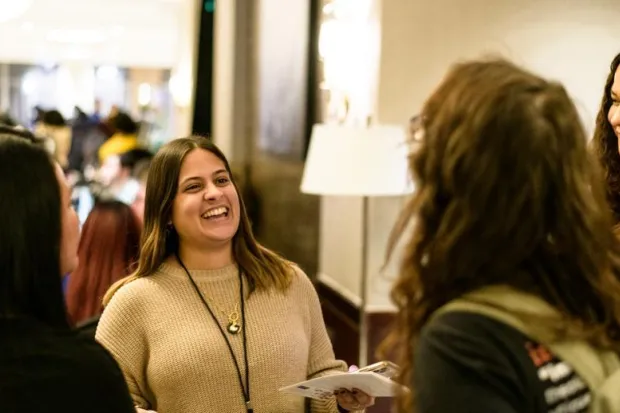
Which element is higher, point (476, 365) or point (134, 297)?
point (476, 365)

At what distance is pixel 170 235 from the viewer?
2020 millimetres

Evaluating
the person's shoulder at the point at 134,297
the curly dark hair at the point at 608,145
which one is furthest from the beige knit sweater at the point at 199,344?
the curly dark hair at the point at 608,145

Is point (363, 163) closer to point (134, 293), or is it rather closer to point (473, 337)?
point (134, 293)

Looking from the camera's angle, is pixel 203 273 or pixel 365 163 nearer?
pixel 203 273

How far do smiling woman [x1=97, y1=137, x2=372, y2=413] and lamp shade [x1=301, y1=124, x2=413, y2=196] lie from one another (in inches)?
34.0

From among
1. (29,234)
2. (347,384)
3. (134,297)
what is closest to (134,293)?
(134,297)

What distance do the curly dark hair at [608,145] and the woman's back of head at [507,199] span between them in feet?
2.88

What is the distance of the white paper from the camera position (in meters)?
1.60

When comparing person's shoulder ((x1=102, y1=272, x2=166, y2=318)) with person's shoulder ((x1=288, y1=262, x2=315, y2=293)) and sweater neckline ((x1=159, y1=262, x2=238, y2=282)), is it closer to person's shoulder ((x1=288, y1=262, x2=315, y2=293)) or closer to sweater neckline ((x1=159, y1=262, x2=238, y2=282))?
sweater neckline ((x1=159, y1=262, x2=238, y2=282))

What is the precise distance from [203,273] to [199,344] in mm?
Result: 198

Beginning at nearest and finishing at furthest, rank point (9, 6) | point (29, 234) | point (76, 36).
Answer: point (29, 234), point (9, 6), point (76, 36)

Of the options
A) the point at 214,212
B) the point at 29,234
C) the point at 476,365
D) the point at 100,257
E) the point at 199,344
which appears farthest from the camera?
the point at 100,257

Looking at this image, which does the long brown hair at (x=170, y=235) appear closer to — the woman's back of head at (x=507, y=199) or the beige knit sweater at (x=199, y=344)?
the beige knit sweater at (x=199, y=344)

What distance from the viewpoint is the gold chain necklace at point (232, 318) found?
189cm
